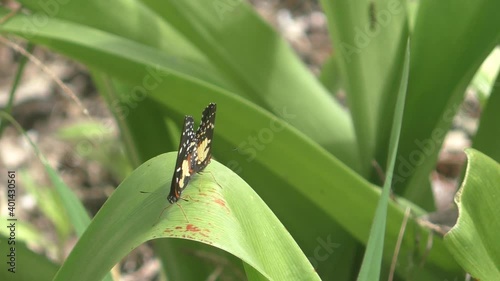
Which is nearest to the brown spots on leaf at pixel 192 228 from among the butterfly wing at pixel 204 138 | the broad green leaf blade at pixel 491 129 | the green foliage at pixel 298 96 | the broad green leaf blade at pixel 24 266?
the butterfly wing at pixel 204 138

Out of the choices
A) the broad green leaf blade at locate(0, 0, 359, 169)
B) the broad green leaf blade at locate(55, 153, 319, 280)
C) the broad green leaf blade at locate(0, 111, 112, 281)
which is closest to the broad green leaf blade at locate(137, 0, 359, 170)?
the broad green leaf blade at locate(0, 0, 359, 169)

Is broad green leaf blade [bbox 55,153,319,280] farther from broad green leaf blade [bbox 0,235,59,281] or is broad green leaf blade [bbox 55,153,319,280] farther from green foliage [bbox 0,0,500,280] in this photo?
broad green leaf blade [bbox 0,235,59,281]

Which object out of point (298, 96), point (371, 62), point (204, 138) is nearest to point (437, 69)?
point (371, 62)

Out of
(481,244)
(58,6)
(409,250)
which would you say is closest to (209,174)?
(481,244)

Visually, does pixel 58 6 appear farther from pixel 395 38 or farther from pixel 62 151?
pixel 62 151

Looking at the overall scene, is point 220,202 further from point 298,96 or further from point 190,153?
point 298,96
